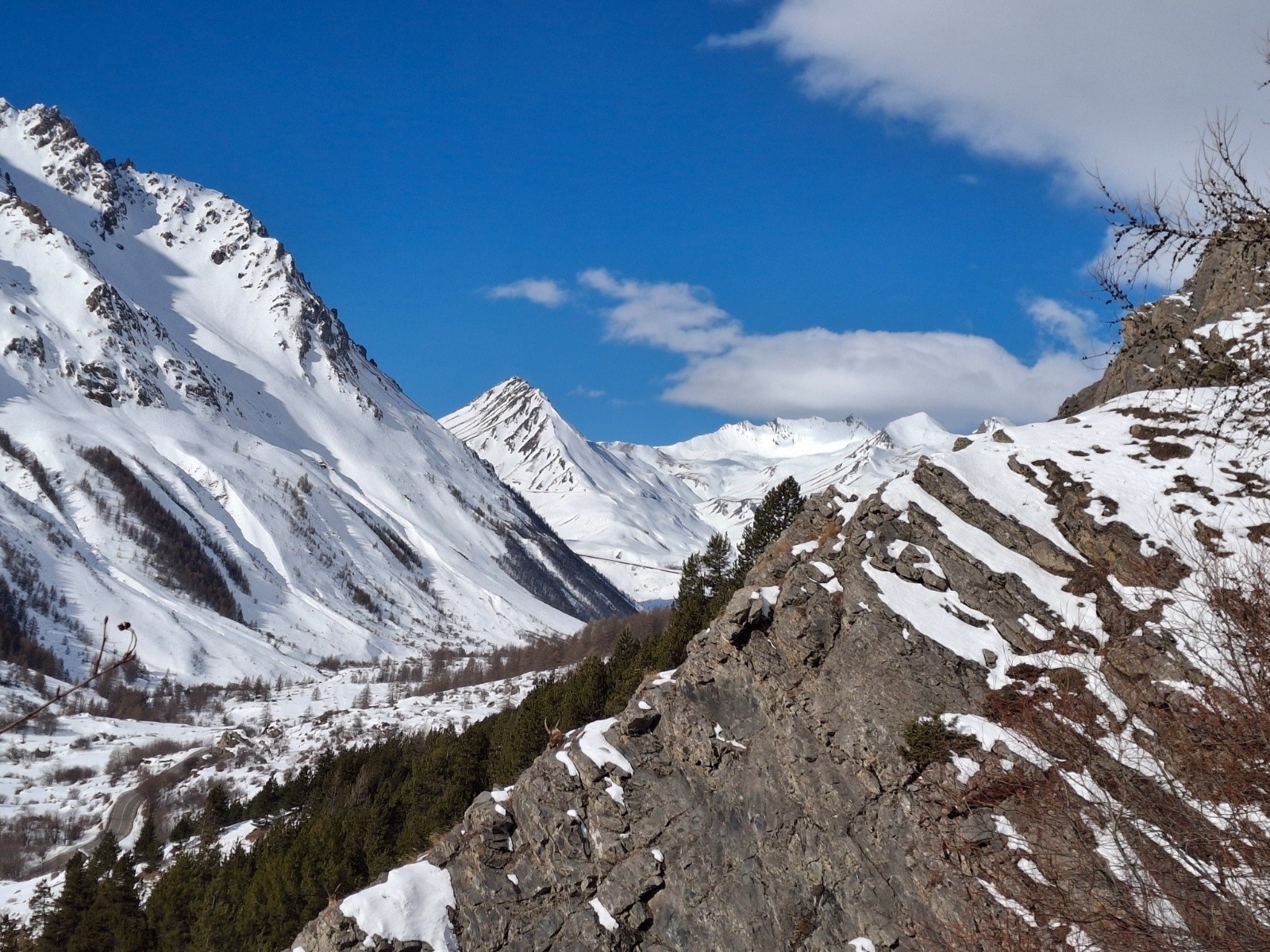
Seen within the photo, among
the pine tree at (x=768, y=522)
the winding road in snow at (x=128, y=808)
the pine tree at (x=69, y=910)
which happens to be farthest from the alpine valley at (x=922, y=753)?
the winding road in snow at (x=128, y=808)

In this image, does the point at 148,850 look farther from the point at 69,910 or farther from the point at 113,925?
the point at 113,925

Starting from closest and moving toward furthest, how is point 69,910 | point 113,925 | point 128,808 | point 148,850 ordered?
point 113,925 → point 69,910 → point 148,850 → point 128,808

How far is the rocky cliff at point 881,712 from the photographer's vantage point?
848 inches

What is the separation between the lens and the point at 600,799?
29.0 m

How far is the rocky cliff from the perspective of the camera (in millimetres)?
21547

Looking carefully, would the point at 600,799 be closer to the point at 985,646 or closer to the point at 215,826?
the point at 985,646

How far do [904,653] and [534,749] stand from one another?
2637 cm

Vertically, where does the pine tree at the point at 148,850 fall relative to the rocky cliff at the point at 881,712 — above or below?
below

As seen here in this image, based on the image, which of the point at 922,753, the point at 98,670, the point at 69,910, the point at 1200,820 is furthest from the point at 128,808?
the point at 98,670

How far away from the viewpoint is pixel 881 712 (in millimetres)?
24766

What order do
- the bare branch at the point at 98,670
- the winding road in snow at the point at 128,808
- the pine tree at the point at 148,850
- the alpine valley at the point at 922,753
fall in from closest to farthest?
the bare branch at the point at 98,670 → the alpine valley at the point at 922,753 → the pine tree at the point at 148,850 → the winding road in snow at the point at 128,808

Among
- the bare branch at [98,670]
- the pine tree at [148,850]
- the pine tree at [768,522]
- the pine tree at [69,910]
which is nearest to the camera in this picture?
the bare branch at [98,670]

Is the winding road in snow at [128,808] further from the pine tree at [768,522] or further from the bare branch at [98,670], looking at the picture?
the bare branch at [98,670]

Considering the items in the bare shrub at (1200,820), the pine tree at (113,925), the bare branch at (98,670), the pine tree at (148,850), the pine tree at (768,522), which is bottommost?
the pine tree at (113,925)
